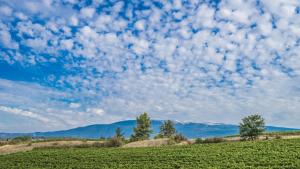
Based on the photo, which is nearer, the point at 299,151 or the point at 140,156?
the point at 299,151

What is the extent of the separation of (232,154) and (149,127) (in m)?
52.0

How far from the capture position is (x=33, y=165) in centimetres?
4575

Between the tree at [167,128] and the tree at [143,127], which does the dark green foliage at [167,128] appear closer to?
the tree at [167,128]

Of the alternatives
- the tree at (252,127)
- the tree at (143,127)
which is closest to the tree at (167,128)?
the tree at (143,127)

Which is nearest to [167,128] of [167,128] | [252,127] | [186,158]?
[167,128]

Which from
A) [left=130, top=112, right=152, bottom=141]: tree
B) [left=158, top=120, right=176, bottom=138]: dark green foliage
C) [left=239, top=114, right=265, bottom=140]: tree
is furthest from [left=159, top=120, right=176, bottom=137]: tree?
[left=239, top=114, right=265, bottom=140]: tree

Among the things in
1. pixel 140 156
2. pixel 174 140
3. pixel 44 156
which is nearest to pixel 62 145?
pixel 44 156

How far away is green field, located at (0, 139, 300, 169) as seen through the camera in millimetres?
34000

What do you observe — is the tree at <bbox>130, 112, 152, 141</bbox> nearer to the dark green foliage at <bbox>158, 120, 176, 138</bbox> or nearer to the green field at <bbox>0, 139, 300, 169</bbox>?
the dark green foliage at <bbox>158, 120, 176, 138</bbox>

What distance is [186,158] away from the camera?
3975 cm

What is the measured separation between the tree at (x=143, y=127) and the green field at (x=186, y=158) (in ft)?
118

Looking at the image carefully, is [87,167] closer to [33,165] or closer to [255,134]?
[33,165]

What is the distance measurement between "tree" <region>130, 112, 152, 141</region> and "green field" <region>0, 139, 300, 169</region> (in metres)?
36.0

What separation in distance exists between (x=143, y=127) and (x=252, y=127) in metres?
36.3
